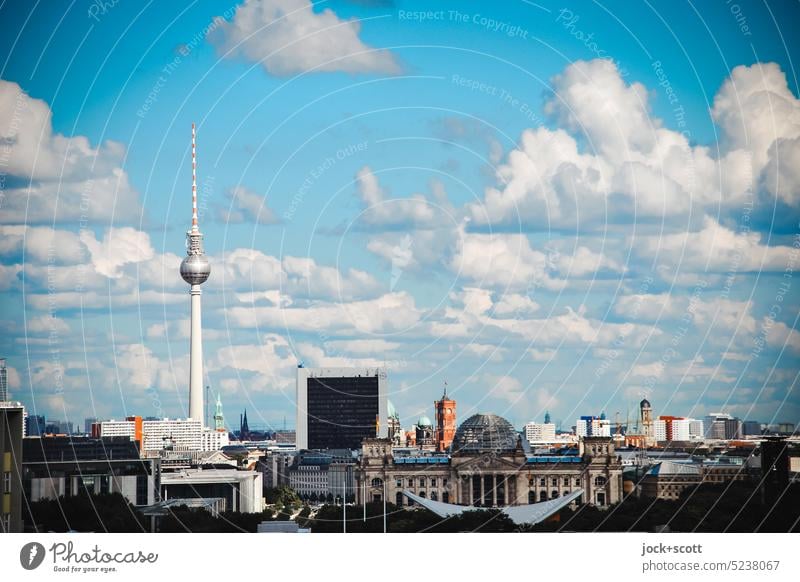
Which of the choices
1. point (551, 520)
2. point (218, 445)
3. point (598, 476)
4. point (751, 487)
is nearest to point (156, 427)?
point (218, 445)

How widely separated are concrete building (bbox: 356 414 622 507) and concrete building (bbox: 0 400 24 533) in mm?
58950

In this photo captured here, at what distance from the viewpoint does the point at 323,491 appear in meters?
99.1

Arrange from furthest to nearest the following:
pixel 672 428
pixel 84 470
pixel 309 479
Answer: pixel 672 428 < pixel 309 479 < pixel 84 470

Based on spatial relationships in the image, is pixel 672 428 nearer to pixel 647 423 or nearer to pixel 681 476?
pixel 647 423

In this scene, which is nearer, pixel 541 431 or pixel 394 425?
pixel 394 425

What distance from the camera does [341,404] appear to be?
5399 inches

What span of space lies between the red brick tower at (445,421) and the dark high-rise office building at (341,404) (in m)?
9.65

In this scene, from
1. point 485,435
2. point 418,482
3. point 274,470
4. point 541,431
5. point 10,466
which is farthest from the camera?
point 541,431

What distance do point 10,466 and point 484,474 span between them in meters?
66.0

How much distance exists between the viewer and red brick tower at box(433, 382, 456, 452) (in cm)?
12119

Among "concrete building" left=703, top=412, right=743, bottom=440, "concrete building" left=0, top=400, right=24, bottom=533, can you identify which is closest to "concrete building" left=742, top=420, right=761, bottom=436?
"concrete building" left=703, top=412, right=743, bottom=440

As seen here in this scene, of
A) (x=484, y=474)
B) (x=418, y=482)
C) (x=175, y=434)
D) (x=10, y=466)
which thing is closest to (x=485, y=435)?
(x=484, y=474)
